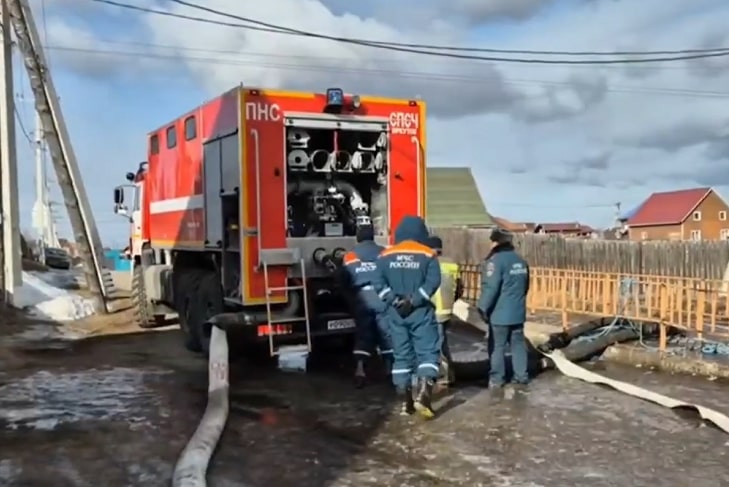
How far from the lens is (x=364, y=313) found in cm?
891

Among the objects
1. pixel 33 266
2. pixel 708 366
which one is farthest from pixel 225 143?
pixel 33 266

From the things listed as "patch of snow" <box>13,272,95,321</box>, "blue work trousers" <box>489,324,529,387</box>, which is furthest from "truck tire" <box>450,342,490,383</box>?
"patch of snow" <box>13,272,95,321</box>

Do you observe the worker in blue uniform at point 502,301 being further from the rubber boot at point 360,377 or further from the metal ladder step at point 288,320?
the metal ladder step at point 288,320

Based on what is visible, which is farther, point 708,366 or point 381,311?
point 708,366

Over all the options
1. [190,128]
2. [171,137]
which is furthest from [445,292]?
[171,137]

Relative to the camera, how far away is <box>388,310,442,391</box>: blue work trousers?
737 cm

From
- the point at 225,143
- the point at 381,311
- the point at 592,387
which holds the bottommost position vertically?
the point at 592,387

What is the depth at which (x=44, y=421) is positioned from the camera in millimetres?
7387

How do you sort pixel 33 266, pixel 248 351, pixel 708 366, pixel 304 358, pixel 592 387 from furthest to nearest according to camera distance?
1. pixel 33 266
2. pixel 248 351
3. pixel 304 358
4. pixel 708 366
5. pixel 592 387

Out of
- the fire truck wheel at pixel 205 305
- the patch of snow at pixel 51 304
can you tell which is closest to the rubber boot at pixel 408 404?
the fire truck wheel at pixel 205 305

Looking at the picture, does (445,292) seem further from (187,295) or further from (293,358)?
(187,295)

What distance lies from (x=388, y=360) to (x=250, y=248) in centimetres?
202

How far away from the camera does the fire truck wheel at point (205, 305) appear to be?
10617mm

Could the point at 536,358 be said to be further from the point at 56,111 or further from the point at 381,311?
the point at 56,111
